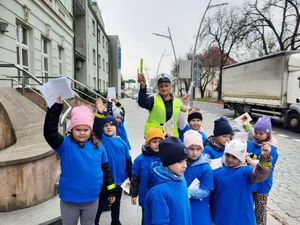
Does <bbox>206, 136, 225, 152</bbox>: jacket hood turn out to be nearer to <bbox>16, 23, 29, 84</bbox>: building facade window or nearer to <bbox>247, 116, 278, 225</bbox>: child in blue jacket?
<bbox>247, 116, 278, 225</bbox>: child in blue jacket

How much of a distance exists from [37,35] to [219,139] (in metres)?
11.1

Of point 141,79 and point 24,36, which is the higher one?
point 24,36

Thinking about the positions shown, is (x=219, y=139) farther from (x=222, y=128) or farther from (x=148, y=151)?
(x=148, y=151)

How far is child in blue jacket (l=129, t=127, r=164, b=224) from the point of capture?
9.61 feet

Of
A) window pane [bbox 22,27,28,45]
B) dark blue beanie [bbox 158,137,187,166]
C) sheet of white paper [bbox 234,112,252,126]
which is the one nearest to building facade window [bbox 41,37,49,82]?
window pane [bbox 22,27,28,45]

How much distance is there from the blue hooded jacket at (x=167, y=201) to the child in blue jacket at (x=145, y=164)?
2.38ft

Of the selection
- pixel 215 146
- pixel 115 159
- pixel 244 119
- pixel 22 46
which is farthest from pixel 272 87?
pixel 115 159

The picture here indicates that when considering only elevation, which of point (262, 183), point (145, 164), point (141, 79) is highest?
point (141, 79)

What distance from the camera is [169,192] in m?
2.07

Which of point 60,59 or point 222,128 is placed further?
point 60,59

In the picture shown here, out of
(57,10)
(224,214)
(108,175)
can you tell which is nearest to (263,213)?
(224,214)

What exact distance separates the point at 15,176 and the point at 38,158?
0.36 metres

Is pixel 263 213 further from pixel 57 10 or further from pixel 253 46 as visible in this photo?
pixel 253 46

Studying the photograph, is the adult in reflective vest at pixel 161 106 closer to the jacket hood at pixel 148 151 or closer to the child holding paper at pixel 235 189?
the jacket hood at pixel 148 151
